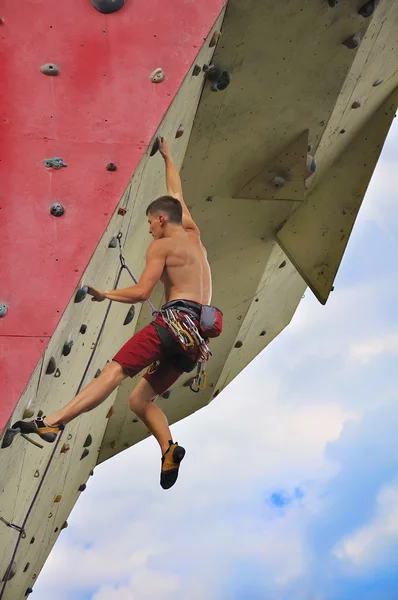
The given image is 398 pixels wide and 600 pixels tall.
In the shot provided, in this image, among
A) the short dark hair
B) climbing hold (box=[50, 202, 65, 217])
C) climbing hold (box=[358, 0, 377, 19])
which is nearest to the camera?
climbing hold (box=[50, 202, 65, 217])

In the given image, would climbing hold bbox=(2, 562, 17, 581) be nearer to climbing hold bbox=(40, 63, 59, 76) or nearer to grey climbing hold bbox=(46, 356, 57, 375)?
grey climbing hold bbox=(46, 356, 57, 375)

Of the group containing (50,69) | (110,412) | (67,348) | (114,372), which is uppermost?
(110,412)

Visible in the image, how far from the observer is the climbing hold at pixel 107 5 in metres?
5.95

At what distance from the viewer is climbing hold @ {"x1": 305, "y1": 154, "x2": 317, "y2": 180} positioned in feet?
25.0

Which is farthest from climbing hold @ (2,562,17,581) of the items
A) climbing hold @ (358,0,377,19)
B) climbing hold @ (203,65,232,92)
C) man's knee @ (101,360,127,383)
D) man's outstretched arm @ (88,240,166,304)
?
climbing hold @ (358,0,377,19)

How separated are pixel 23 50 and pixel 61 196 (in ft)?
2.35

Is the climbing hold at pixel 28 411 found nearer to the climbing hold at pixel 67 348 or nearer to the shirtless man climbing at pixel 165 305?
the shirtless man climbing at pixel 165 305

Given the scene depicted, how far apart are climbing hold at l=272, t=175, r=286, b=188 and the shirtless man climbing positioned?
1.60 meters

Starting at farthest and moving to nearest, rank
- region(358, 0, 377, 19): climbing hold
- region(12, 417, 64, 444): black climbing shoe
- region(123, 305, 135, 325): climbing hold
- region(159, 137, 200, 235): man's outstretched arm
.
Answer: region(123, 305, 135, 325): climbing hold → region(358, 0, 377, 19): climbing hold → region(159, 137, 200, 235): man's outstretched arm → region(12, 417, 64, 444): black climbing shoe

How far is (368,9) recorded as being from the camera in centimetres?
686

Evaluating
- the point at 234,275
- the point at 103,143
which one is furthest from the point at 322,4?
the point at 234,275

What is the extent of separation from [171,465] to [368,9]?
2626 mm

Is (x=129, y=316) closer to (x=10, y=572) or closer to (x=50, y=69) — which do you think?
(x=10, y=572)

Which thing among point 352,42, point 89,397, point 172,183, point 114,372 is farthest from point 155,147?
point 352,42
